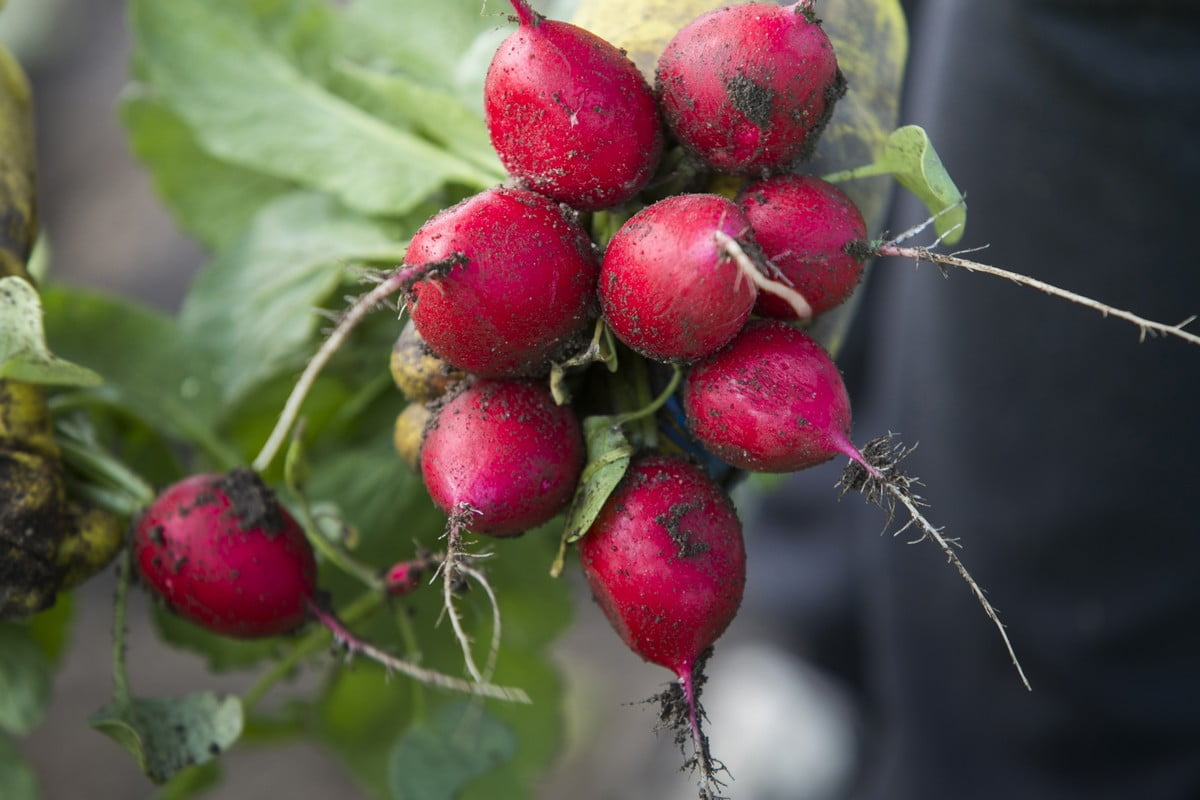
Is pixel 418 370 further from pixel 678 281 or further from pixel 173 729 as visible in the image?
pixel 173 729

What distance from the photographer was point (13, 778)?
78 cm

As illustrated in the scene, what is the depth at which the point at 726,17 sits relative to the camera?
1.87 ft

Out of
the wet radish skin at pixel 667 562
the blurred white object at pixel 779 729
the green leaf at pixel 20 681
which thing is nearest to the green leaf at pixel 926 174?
the wet radish skin at pixel 667 562

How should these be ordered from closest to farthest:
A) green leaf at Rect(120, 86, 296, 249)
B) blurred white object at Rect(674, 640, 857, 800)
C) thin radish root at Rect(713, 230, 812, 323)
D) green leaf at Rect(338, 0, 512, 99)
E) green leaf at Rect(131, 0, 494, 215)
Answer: thin radish root at Rect(713, 230, 812, 323)
green leaf at Rect(131, 0, 494, 215)
green leaf at Rect(338, 0, 512, 99)
green leaf at Rect(120, 86, 296, 249)
blurred white object at Rect(674, 640, 857, 800)

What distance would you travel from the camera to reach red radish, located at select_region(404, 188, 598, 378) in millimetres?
525

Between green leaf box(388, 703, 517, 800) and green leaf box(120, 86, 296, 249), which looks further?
green leaf box(120, 86, 296, 249)

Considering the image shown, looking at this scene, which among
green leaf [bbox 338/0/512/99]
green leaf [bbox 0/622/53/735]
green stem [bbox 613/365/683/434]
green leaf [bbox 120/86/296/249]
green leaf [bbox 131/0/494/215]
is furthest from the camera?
green leaf [bbox 120/86/296/249]

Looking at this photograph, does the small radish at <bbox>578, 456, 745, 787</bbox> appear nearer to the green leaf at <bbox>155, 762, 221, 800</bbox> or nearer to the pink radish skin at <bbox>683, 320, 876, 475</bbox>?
the pink radish skin at <bbox>683, 320, 876, 475</bbox>

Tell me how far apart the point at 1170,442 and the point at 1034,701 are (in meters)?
0.42

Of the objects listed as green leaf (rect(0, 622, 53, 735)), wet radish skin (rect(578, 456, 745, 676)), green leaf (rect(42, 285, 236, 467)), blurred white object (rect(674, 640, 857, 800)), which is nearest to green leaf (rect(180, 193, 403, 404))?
green leaf (rect(42, 285, 236, 467))

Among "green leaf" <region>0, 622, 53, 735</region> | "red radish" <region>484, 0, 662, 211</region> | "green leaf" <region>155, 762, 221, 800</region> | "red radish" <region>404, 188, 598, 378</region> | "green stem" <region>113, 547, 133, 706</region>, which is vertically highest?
"red radish" <region>484, 0, 662, 211</region>

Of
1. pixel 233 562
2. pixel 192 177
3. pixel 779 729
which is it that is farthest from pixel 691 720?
pixel 779 729

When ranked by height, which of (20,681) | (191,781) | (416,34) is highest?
(416,34)

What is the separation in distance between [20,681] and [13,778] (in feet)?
0.37
